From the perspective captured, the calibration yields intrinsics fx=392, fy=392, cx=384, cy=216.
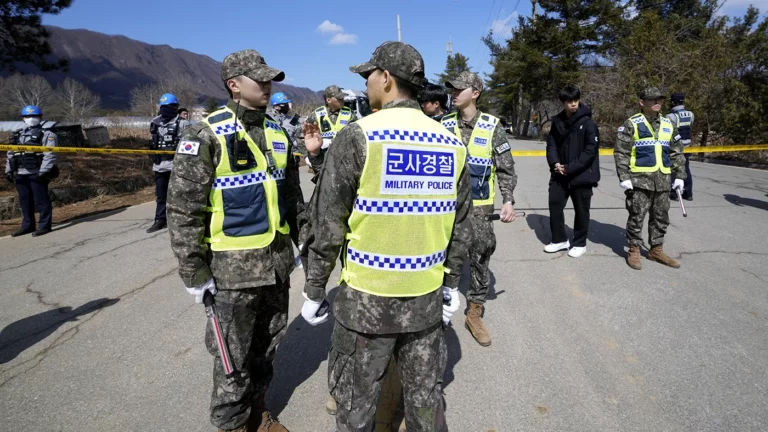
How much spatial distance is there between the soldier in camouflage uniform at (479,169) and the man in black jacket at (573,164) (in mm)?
1940

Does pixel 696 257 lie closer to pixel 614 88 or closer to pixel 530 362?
pixel 530 362

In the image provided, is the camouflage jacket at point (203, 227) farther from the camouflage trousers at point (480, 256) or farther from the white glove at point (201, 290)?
the camouflage trousers at point (480, 256)

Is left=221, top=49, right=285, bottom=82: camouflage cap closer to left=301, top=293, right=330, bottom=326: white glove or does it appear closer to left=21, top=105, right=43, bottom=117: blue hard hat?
left=301, top=293, right=330, bottom=326: white glove

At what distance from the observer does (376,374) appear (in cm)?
174

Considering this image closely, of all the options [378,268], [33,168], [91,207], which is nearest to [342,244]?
[378,268]

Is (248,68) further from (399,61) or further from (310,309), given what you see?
(310,309)

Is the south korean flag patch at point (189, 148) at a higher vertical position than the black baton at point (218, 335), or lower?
higher

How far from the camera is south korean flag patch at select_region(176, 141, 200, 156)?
2.00 m

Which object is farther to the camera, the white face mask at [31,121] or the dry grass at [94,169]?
the dry grass at [94,169]

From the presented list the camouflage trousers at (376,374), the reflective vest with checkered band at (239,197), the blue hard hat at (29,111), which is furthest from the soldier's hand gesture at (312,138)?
the blue hard hat at (29,111)

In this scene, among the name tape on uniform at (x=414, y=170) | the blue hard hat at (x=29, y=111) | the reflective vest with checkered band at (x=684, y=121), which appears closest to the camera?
the name tape on uniform at (x=414, y=170)

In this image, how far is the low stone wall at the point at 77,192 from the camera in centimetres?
746

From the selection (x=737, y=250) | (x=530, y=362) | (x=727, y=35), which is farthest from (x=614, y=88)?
(x=530, y=362)

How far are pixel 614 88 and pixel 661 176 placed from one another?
19927 millimetres
